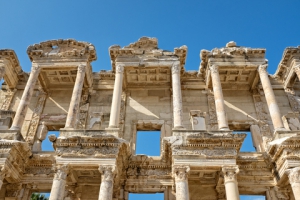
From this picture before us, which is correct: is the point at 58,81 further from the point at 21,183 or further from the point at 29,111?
the point at 21,183

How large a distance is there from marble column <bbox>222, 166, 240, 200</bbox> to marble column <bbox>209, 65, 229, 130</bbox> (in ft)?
6.53

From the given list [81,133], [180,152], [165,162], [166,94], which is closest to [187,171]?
[180,152]

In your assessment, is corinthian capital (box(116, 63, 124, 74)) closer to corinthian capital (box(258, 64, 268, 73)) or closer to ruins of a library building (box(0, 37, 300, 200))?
ruins of a library building (box(0, 37, 300, 200))

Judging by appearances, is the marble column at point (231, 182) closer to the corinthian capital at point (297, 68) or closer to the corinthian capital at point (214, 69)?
the corinthian capital at point (214, 69)

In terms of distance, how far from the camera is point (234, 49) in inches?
616

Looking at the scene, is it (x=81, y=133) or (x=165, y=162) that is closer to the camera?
(x=81, y=133)

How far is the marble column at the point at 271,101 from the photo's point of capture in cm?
1302

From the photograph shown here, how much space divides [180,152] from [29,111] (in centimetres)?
915

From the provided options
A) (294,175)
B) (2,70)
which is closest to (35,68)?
(2,70)

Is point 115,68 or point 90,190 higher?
point 115,68

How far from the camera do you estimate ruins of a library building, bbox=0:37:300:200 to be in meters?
11.7

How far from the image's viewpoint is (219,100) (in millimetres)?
13789

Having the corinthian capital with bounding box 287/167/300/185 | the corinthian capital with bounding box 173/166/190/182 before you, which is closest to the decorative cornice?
the corinthian capital with bounding box 173/166/190/182

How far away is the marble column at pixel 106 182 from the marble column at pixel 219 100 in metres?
5.00
